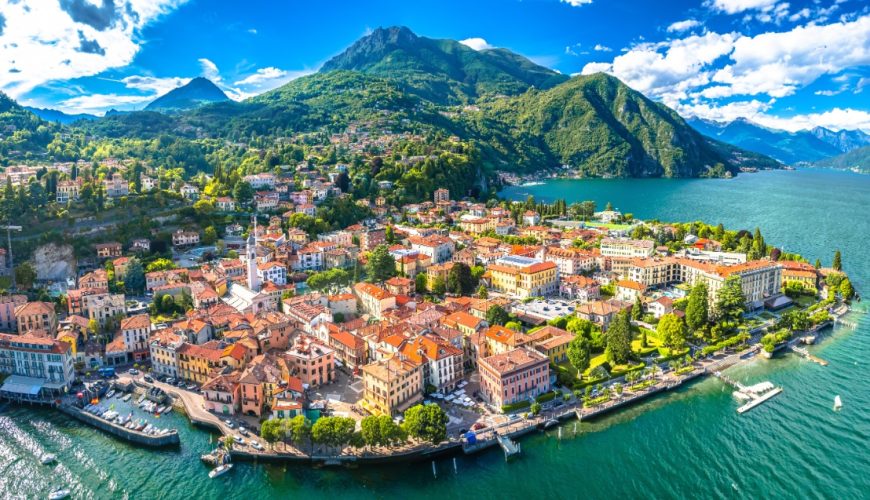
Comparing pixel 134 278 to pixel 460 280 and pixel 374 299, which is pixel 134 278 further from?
pixel 460 280

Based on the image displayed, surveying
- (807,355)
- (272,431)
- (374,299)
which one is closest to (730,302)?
(807,355)

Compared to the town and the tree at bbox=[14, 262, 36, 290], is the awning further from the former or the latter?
the tree at bbox=[14, 262, 36, 290]

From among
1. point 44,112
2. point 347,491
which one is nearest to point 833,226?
point 347,491

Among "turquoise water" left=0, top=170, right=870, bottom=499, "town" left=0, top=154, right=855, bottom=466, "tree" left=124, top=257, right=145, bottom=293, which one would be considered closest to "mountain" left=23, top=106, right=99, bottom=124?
"town" left=0, top=154, right=855, bottom=466

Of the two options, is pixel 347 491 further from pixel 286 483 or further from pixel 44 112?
pixel 44 112

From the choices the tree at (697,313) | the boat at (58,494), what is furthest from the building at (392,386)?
the tree at (697,313)
